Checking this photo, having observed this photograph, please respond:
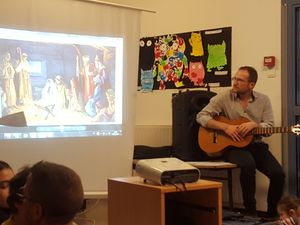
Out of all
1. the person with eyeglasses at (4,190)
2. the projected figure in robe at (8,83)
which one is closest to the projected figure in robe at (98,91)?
the projected figure in robe at (8,83)

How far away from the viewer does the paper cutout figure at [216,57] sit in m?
5.01

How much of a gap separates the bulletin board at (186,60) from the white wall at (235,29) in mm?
67

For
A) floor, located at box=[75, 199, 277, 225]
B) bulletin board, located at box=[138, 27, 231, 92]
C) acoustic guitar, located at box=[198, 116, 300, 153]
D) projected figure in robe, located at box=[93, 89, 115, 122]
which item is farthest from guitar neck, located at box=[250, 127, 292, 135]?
projected figure in robe, located at box=[93, 89, 115, 122]

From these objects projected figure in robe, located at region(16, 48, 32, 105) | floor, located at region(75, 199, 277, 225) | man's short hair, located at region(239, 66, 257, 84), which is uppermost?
man's short hair, located at region(239, 66, 257, 84)

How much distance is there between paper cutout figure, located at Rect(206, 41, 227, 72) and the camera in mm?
5008

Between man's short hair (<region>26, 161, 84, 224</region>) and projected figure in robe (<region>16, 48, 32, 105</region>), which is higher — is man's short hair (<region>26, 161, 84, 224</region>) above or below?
below

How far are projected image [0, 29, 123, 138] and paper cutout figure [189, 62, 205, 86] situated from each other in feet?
4.82

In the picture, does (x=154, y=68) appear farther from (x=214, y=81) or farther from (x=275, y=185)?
(x=275, y=185)

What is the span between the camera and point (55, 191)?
1283 millimetres

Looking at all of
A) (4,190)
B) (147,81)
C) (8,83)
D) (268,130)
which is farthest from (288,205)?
(147,81)

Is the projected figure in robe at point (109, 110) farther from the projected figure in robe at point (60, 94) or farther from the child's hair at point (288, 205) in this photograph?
the child's hair at point (288, 205)

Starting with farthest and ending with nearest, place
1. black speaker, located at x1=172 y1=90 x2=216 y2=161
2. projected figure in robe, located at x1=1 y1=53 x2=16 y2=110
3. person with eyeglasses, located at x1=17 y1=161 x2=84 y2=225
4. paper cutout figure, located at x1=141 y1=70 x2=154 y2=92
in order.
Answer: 1. paper cutout figure, located at x1=141 y1=70 x2=154 y2=92
2. black speaker, located at x1=172 y1=90 x2=216 y2=161
3. projected figure in robe, located at x1=1 y1=53 x2=16 y2=110
4. person with eyeglasses, located at x1=17 y1=161 x2=84 y2=225

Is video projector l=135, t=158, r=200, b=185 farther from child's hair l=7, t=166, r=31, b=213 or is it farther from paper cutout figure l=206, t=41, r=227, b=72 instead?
paper cutout figure l=206, t=41, r=227, b=72

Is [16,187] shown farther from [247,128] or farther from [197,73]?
[197,73]
